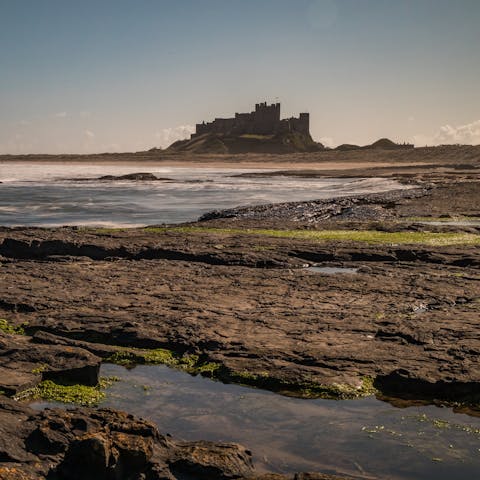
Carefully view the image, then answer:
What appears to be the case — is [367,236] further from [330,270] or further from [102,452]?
[102,452]

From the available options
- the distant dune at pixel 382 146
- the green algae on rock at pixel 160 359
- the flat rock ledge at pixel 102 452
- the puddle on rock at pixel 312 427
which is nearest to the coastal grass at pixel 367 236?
the green algae on rock at pixel 160 359

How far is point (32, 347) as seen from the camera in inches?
321

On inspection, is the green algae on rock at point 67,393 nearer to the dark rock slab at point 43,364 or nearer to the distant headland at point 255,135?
the dark rock slab at point 43,364

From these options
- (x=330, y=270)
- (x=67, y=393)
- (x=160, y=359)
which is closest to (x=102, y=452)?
(x=67, y=393)

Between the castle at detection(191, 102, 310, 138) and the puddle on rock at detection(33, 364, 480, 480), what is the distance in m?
163

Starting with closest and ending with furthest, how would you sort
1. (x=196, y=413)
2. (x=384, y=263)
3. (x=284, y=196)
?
1. (x=196, y=413)
2. (x=384, y=263)
3. (x=284, y=196)

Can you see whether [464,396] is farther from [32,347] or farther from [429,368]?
[32,347]

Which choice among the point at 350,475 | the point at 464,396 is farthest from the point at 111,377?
the point at 464,396

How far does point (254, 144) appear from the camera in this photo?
160125mm

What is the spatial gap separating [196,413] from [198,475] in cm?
170

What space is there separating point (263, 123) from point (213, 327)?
16638 centimetres

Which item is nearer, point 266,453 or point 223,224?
point 266,453

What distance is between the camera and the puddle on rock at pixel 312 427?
231 inches

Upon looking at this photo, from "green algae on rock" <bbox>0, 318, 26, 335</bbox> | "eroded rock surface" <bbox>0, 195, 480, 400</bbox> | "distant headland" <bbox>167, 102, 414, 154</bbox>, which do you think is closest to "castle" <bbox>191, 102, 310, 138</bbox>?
"distant headland" <bbox>167, 102, 414, 154</bbox>
